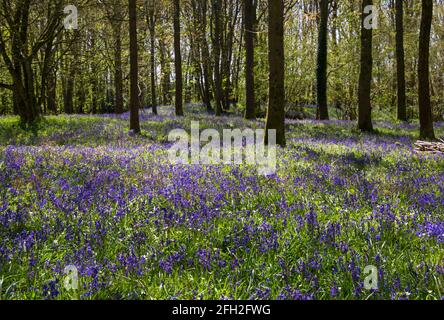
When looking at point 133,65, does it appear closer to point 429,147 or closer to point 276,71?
point 276,71

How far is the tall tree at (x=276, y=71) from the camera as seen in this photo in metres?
12.2

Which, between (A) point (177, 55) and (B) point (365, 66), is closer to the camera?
(B) point (365, 66)

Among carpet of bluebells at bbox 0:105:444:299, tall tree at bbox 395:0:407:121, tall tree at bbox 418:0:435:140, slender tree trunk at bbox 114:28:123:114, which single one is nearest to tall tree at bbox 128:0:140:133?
slender tree trunk at bbox 114:28:123:114

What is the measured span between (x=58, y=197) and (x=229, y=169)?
3.33 meters

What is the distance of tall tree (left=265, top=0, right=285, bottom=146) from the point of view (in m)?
12.2

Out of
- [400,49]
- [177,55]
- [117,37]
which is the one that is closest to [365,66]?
[400,49]

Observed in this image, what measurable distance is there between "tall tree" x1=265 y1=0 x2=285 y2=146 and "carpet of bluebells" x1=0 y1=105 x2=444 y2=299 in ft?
14.7

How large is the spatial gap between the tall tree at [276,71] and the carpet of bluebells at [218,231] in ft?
14.7

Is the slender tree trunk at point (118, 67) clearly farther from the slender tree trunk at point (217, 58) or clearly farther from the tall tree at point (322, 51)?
the tall tree at point (322, 51)

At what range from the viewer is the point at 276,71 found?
12172 millimetres

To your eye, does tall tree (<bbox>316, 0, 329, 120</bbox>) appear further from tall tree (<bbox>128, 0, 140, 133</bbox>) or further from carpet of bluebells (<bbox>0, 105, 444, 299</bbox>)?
carpet of bluebells (<bbox>0, 105, 444, 299</bbox>)

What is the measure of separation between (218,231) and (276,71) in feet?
28.7

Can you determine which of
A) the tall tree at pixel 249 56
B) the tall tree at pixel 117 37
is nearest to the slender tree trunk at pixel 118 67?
the tall tree at pixel 117 37

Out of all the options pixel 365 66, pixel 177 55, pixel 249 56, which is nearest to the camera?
pixel 365 66
